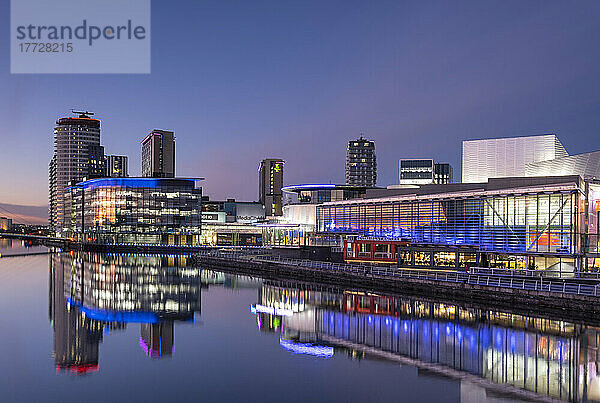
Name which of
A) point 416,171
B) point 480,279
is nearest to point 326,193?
point 416,171

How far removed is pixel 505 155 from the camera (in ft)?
355

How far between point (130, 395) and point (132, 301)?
110 ft

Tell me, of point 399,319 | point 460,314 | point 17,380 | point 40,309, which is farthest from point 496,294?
point 40,309

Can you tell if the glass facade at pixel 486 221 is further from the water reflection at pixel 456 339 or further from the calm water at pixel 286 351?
the water reflection at pixel 456 339

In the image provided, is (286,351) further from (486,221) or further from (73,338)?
(486,221)

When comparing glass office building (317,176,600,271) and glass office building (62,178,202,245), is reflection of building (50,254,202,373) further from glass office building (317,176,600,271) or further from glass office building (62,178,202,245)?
glass office building (62,178,202,245)

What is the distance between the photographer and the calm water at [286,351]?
29.5 metres

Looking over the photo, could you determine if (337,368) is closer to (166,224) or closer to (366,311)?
(366,311)

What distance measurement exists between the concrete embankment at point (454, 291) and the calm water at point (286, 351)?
11.4 ft

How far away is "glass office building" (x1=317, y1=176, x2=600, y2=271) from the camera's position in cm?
6681

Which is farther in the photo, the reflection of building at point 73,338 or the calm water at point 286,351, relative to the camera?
the reflection of building at point 73,338

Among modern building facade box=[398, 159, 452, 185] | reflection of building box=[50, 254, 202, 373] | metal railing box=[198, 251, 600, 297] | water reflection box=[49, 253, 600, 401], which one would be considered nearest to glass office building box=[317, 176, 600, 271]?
metal railing box=[198, 251, 600, 297]

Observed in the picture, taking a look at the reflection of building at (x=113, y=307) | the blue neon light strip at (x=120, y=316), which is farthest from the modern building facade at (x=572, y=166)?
the blue neon light strip at (x=120, y=316)

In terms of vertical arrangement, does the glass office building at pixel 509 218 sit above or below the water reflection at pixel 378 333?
above
